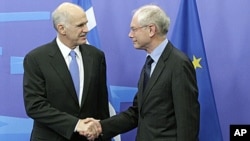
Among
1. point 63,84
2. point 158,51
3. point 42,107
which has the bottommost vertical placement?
point 42,107

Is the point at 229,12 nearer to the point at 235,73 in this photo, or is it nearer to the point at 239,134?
the point at 235,73

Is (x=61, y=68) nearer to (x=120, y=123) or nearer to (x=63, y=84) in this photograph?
(x=63, y=84)

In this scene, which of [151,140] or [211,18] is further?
[211,18]

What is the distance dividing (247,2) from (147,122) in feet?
4.21

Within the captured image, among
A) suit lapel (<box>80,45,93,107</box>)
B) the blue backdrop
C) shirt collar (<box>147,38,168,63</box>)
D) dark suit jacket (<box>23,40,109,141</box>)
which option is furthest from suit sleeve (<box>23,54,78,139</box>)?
the blue backdrop

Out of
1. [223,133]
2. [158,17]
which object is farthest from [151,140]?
[223,133]

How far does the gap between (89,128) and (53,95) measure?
0.26 metres

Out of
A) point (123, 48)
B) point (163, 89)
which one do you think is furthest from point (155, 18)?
point (123, 48)

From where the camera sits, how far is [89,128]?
2693 mm

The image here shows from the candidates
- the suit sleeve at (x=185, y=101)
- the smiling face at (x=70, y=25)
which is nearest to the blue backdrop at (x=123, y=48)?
the smiling face at (x=70, y=25)

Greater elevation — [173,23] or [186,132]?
[173,23]

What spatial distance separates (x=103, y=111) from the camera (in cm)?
288

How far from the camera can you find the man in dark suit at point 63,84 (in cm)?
266

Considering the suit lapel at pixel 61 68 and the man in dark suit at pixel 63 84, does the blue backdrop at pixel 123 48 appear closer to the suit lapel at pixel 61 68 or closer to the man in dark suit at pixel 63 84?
the man in dark suit at pixel 63 84
